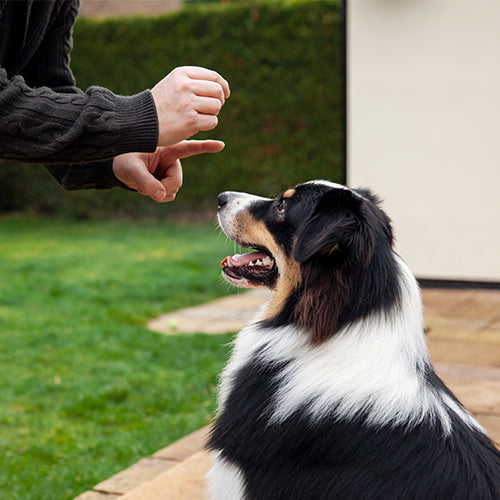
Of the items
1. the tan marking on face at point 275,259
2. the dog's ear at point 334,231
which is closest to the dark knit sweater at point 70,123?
the dog's ear at point 334,231

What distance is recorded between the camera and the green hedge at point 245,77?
413 inches

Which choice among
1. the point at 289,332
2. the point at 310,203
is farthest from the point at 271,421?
the point at 310,203

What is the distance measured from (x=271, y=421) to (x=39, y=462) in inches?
69.5

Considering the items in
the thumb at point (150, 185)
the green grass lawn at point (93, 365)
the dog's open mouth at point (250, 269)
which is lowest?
the green grass lawn at point (93, 365)

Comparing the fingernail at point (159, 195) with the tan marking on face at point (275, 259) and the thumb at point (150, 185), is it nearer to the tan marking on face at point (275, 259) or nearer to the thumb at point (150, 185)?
the thumb at point (150, 185)

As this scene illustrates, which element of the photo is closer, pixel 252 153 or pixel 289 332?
pixel 289 332

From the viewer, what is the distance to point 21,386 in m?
4.34

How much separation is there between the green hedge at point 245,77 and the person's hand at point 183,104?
27.8 feet

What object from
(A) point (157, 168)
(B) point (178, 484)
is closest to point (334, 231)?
(A) point (157, 168)

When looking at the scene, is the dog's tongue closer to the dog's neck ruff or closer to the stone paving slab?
the dog's neck ruff

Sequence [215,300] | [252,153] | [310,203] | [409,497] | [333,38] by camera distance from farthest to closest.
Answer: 1. [252,153]
2. [333,38]
3. [215,300]
4. [310,203]
5. [409,497]

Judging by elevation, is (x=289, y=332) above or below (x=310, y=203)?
below

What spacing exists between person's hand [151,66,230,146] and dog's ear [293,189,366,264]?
0.48 meters

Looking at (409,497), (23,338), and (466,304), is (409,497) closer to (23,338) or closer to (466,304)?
(23,338)
